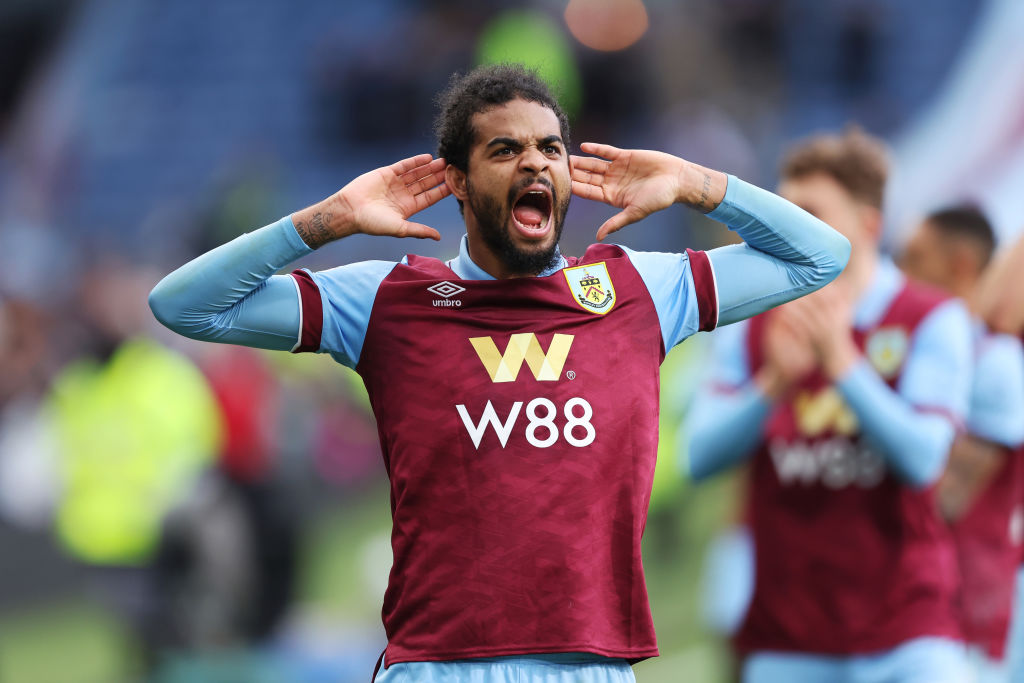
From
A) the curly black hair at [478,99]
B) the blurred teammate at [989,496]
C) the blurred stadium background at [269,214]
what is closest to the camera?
the curly black hair at [478,99]

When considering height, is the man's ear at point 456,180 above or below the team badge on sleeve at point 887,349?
above

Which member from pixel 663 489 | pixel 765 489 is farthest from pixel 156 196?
pixel 765 489

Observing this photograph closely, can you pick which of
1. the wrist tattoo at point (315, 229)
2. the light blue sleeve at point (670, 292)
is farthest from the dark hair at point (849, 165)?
the wrist tattoo at point (315, 229)

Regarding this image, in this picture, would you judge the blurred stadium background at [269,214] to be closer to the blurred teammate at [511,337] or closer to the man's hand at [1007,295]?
the blurred teammate at [511,337]

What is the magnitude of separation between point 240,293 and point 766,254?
133 cm

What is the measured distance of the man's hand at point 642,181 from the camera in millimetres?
3443

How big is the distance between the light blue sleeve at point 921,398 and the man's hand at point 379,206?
5.43 ft

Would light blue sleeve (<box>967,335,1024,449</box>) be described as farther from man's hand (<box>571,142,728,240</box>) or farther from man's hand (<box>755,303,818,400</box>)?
man's hand (<box>571,142,728,240</box>)

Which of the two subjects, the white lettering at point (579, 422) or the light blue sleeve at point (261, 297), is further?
the light blue sleeve at point (261, 297)

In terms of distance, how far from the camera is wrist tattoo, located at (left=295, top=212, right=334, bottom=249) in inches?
132

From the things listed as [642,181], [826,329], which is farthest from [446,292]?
[826,329]

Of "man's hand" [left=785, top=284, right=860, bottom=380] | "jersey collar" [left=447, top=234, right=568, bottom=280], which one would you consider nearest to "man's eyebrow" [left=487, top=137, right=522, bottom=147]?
"jersey collar" [left=447, top=234, right=568, bottom=280]

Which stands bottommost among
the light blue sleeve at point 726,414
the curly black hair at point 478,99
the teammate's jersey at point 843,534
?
the teammate's jersey at point 843,534

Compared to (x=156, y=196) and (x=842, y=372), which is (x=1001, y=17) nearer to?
(x=156, y=196)
